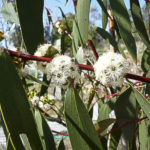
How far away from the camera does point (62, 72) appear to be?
23.9 inches

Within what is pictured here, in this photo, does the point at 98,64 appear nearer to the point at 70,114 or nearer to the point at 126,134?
the point at 70,114

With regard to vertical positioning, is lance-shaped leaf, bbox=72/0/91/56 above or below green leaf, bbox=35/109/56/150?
above

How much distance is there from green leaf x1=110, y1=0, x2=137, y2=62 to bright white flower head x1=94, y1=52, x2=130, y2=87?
4 centimetres

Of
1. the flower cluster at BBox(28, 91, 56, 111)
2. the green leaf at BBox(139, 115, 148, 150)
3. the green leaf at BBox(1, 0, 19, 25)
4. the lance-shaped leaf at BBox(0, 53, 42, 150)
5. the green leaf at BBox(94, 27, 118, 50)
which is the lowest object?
the green leaf at BBox(139, 115, 148, 150)

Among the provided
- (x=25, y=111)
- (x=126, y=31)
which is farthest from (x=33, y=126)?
(x=126, y=31)

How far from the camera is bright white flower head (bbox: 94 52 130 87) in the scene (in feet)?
1.90

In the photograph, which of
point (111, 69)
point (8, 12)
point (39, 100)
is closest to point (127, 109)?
point (111, 69)

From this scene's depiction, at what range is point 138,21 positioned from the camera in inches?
29.8

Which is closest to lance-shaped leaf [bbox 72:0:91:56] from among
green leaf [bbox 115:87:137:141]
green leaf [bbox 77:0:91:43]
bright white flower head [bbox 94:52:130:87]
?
green leaf [bbox 77:0:91:43]

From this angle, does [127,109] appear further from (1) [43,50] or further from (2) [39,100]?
(2) [39,100]

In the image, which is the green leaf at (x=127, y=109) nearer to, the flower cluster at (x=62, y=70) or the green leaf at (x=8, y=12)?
the flower cluster at (x=62, y=70)

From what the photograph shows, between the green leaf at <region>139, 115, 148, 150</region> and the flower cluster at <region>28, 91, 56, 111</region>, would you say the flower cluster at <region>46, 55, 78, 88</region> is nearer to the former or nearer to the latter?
the flower cluster at <region>28, 91, 56, 111</region>

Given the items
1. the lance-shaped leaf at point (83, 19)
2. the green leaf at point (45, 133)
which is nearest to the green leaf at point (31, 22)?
the lance-shaped leaf at point (83, 19)

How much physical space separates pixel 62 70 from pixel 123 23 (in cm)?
24
